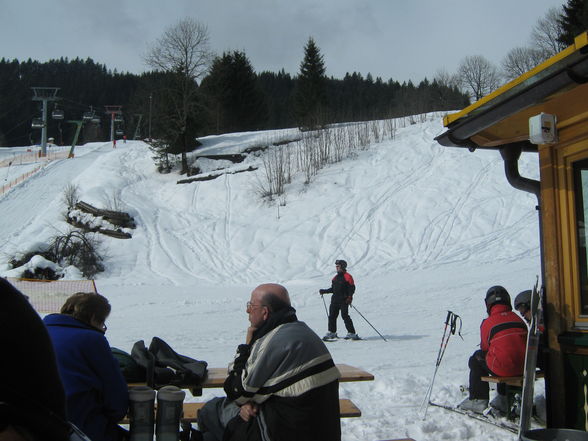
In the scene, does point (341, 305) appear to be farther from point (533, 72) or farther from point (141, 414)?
point (533, 72)

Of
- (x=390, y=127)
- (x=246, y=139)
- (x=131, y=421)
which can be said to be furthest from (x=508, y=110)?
(x=246, y=139)

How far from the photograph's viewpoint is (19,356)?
3.55ft

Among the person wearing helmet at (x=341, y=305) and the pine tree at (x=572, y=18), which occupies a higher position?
the pine tree at (x=572, y=18)

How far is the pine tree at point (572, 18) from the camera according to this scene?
42906mm

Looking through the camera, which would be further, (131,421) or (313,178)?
(313,178)

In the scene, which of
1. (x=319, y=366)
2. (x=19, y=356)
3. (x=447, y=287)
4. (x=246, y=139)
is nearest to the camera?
(x=19, y=356)

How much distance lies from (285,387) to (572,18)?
48869 millimetres

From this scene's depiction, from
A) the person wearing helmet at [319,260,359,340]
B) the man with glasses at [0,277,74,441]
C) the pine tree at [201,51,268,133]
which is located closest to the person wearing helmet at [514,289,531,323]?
the person wearing helmet at [319,260,359,340]

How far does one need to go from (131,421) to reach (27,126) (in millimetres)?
98446

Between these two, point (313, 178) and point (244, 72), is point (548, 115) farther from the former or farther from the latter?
point (244, 72)

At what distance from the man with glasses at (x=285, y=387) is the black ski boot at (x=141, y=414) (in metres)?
0.56

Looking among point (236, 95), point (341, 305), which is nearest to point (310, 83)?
point (236, 95)

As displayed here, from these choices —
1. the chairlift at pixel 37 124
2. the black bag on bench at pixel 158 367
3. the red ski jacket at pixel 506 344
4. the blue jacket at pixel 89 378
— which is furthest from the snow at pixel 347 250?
the chairlift at pixel 37 124

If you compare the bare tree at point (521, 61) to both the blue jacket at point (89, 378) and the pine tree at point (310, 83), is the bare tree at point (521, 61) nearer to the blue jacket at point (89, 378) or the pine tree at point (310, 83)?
the pine tree at point (310, 83)
